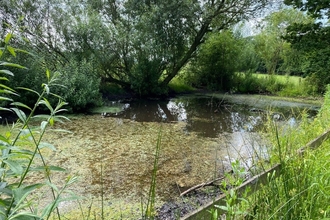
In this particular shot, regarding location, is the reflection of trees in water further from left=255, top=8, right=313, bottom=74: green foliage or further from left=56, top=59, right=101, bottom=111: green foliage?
left=255, top=8, right=313, bottom=74: green foliage

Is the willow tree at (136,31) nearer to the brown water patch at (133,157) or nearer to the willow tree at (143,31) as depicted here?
the willow tree at (143,31)

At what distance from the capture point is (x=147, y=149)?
4.40m

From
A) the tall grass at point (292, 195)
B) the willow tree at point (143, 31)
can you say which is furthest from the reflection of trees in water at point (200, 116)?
the tall grass at point (292, 195)

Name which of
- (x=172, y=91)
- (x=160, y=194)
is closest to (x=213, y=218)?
(x=160, y=194)

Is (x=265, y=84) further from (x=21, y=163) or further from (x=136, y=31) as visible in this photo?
(x=21, y=163)

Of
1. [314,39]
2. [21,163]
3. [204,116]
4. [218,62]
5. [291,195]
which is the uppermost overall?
[314,39]

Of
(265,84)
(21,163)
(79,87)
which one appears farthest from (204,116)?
(265,84)

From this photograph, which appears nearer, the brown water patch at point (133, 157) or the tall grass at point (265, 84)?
the brown water patch at point (133, 157)

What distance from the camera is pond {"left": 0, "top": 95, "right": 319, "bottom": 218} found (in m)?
2.98

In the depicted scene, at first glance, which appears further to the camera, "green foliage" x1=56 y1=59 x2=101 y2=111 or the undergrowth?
"green foliage" x1=56 y1=59 x2=101 y2=111

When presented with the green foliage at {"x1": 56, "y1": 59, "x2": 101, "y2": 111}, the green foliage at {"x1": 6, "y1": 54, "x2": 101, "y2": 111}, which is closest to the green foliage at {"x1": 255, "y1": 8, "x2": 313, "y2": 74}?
the green foliage at {"x1": 56, "y1": 59, "x2": 101, "y2": 111}

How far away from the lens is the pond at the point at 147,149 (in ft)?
9.78

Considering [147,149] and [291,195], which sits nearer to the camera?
[291,195]

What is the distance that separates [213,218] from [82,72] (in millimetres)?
7416
